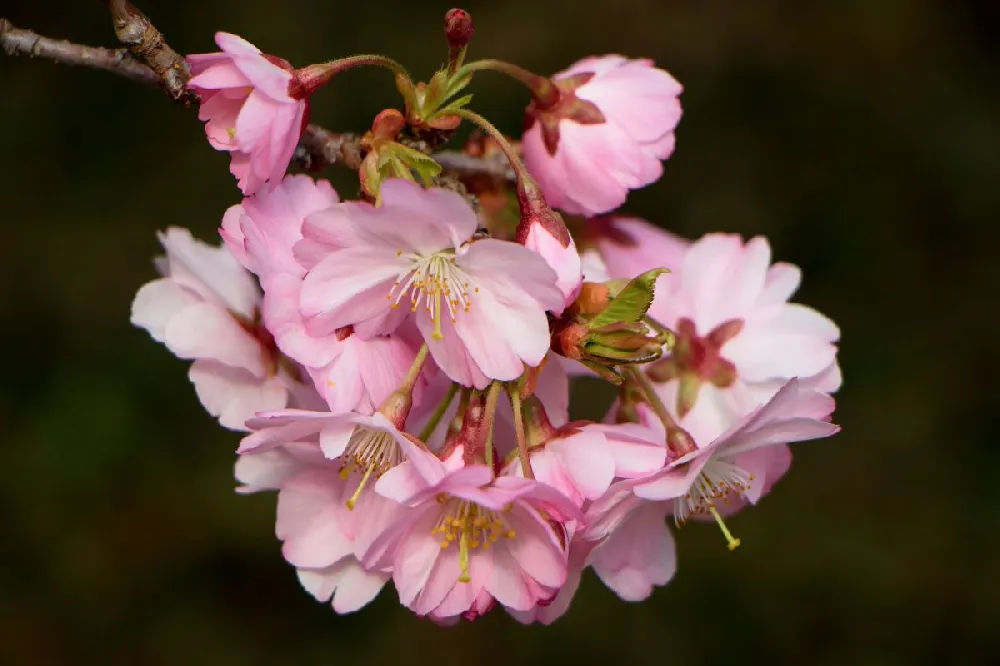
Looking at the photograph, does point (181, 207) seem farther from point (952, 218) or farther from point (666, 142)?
point (952, 218)

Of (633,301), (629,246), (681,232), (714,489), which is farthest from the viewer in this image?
(681,232)

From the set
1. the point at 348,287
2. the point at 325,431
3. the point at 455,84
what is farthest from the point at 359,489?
the point at 455,84

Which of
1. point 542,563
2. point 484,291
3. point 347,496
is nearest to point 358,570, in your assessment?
point 347,496

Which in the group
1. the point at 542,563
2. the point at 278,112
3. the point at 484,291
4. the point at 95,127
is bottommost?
the point at 95,127

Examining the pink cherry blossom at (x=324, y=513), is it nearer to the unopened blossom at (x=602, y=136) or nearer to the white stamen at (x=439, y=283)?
the white stamen at (x=439, y=283)

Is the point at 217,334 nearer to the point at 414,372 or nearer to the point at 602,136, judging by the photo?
the point at 414,372

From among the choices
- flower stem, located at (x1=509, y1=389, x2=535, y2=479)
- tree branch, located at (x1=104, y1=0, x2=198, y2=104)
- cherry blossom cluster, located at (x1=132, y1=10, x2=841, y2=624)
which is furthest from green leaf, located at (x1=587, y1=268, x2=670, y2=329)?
tree branch, located at (x1=104, y1=0, x2=198, y2=104)
